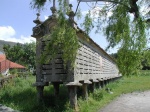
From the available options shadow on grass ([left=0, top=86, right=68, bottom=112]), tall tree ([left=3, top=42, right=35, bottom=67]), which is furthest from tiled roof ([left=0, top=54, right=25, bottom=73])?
shadow on grass ([left=0, top=86, right=68, bottom=112])

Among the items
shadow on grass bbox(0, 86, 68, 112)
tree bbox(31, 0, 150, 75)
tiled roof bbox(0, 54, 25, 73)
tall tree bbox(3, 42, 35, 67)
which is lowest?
shadow on grass bbox(0, 86, 68, 112)

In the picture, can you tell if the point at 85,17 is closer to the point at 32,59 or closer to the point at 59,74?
the point at 59,74

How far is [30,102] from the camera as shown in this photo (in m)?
11.7

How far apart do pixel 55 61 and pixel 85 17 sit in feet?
12.6

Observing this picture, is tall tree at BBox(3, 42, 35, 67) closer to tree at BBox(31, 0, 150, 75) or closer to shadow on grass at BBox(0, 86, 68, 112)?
shadow on grass at BBox(0, 86, 68, 112)

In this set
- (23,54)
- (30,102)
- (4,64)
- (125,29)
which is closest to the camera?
(125,29)

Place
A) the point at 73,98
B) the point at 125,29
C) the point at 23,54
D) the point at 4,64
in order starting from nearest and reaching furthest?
the point at 125,29, the point at 73,98, the point at 4,64, the point at 23,54

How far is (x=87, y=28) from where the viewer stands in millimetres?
8227

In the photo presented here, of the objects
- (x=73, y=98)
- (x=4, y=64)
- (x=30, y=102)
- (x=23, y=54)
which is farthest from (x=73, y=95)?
(x=23, y=54)

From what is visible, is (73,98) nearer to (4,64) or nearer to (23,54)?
(4,64)

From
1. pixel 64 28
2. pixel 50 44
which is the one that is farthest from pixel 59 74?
pixel 64 28

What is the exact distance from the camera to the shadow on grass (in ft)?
35.5

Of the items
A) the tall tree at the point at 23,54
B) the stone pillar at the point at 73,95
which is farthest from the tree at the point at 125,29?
the tall tree at the point at 23,54

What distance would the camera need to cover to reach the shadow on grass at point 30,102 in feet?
Answer: 35.5
